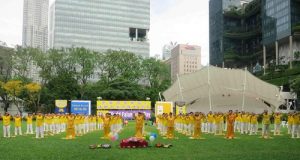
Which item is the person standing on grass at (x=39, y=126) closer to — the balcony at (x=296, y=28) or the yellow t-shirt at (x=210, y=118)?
the yellow t-shirt at (x=210, y=118)

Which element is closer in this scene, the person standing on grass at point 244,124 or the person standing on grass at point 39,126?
the person standing on grass at point 39,126

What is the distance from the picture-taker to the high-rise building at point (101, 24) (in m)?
143

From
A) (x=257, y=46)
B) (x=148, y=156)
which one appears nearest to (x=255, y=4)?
(x=257, y=46)

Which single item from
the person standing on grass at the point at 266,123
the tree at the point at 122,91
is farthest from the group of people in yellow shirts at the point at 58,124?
the tree at the point at 122,91

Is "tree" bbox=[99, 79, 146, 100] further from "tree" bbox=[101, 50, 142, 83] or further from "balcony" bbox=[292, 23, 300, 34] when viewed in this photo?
"balcony" bbox=[292, 23, 300, 34]

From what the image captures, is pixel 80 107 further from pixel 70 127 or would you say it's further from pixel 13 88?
pixel 70 127

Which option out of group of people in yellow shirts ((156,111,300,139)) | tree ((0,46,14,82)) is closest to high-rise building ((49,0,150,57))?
tree ((0,46,14,82))

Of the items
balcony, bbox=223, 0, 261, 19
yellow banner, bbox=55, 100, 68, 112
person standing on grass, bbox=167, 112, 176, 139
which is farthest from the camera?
balcony, bbox=223, 0, 261, 19

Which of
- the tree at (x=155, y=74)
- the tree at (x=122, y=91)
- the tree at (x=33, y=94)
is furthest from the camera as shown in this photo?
the tree at (x=155, y=74)

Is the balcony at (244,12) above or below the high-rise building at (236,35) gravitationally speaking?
above

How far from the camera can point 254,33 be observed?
122 m

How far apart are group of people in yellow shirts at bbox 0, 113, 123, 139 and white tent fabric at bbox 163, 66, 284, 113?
11.0 m

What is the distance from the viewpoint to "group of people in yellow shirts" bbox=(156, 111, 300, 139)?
86.3ft

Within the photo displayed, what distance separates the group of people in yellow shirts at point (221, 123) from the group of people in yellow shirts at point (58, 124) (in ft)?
14.3
